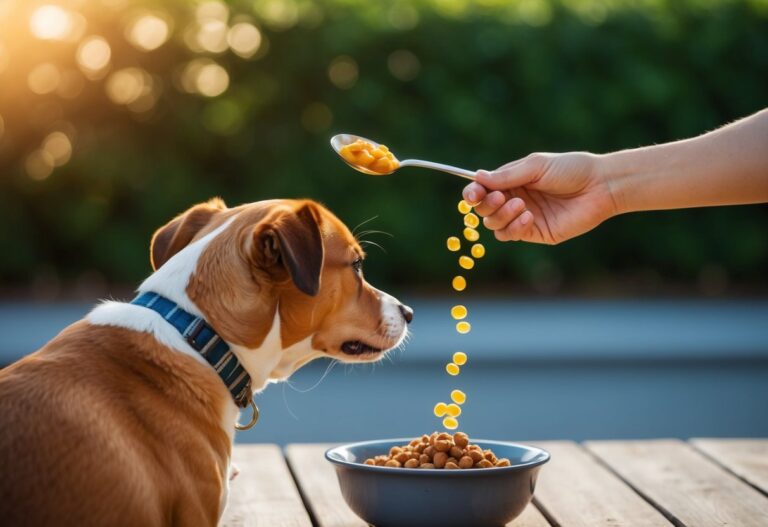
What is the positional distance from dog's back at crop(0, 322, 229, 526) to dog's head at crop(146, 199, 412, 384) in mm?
220

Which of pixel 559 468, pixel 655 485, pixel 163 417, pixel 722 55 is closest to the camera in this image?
pixel 163 417

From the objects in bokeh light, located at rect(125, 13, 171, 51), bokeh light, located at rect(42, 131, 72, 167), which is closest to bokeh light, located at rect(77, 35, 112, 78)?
bokeh light, located at rect(125, 13, 171, 51)

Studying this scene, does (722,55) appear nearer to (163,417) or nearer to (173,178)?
(173,178)

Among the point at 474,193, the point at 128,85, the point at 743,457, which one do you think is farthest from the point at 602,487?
the point at 128,85

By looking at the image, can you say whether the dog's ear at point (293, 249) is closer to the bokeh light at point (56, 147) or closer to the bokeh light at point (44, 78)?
the bokeh light at point (56, 147)

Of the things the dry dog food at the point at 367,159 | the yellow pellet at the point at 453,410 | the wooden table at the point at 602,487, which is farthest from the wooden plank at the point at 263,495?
the dry dog food at the point at 367,159

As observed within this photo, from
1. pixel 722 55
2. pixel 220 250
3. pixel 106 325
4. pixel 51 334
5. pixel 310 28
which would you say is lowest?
pixel 51 334

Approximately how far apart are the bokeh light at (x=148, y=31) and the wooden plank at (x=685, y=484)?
8432mm

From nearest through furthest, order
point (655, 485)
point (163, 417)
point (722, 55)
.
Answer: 1. point (163, 417)
2. point (655, 485)
3. point (722, 55)

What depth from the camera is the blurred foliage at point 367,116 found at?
37.7ft

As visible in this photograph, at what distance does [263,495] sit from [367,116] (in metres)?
8.59

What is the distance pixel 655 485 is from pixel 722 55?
32.4 feet

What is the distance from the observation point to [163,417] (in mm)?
2898

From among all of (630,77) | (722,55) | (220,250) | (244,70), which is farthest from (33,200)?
(220,250)
